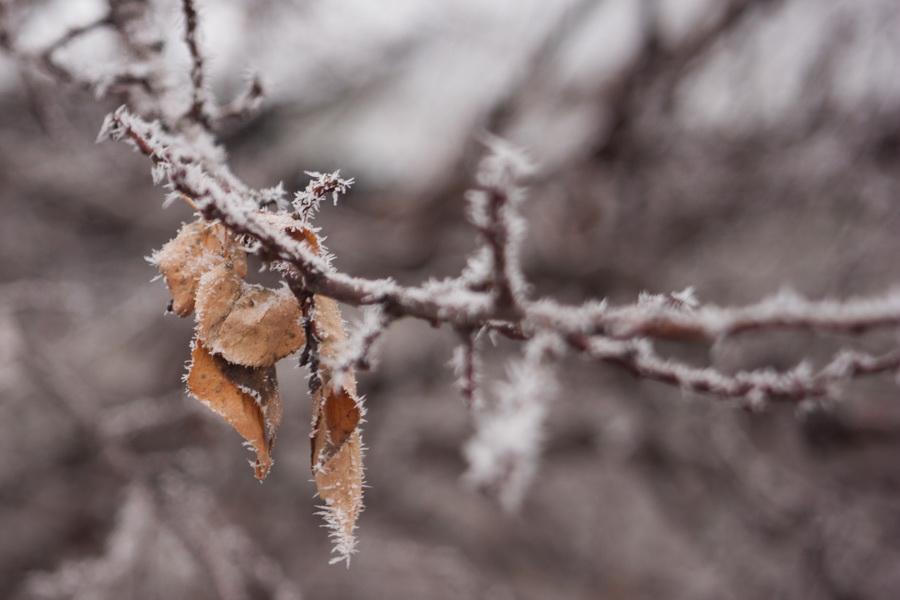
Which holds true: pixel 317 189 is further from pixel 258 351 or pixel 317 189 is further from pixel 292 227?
pixel 258 351

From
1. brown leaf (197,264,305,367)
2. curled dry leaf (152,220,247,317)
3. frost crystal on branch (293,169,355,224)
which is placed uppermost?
frost crystal on branch (293,169,355,224)

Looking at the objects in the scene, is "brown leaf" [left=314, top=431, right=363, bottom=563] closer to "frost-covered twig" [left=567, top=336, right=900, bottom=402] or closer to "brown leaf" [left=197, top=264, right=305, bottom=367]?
"brown leaf" [left=197, top=264, right=305, bottom=367]

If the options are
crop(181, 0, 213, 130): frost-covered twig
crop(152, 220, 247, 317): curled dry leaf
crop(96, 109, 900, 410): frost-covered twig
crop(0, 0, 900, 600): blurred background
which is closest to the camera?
crop(96, 109, 900, 410): frost-covered twig

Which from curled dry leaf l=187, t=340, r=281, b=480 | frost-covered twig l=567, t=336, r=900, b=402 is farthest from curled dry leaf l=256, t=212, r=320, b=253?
frost-covered twig l=567, t=336, r=900, b=402

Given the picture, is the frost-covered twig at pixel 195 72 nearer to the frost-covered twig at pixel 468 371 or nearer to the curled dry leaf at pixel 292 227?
the curled dry leaf at pixel 292 227

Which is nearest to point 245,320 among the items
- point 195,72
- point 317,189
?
point 317,189

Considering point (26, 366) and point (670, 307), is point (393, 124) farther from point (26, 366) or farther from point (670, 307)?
point (670, 307)
